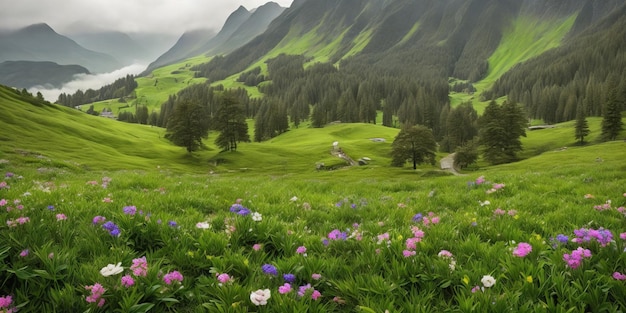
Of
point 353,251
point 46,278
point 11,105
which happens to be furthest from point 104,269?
point 11,105

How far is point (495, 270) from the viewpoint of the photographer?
380 centimetres

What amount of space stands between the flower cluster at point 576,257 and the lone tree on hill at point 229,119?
100 meters

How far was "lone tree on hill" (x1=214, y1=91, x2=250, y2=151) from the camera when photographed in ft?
328

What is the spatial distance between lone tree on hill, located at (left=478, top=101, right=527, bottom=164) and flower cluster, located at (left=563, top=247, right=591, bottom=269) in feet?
343

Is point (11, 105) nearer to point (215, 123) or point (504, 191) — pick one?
point (215, 123)

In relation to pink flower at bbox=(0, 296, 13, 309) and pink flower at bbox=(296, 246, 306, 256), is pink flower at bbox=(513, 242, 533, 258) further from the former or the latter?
pink flower at bbox=(0, 296, 13, 309)

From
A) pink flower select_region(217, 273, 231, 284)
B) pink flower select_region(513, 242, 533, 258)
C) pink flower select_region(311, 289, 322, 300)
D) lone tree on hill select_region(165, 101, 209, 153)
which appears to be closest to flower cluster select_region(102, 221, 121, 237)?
pink flower select_region(217, 273, 231, 284)

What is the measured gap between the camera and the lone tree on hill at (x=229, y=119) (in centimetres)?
9994

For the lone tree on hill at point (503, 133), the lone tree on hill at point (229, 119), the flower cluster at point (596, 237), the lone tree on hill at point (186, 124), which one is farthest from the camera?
the lone tree on hill at point (229, 119)

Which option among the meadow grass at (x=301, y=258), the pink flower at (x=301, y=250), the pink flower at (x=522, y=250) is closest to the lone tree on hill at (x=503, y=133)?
the meadow grass at (x=301, y=258)

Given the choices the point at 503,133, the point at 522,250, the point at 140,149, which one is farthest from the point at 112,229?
the point at 503,133

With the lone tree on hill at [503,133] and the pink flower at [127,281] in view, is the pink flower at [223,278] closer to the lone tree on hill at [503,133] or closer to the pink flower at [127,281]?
the pink flower at [127,281]

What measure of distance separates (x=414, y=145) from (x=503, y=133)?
88.2 ft

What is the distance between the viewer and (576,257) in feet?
12.5
